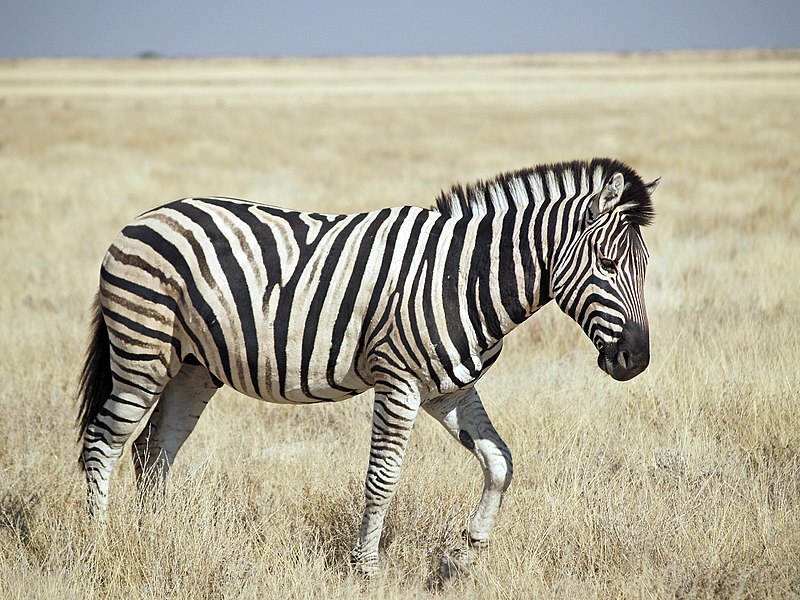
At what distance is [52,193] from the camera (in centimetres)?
1608

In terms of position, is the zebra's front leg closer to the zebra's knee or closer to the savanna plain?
the savanna plain

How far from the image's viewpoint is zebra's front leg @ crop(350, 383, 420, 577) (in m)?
3.75

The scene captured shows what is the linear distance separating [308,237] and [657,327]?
4.60 m

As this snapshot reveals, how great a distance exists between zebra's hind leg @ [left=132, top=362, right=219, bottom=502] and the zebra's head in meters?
2.04

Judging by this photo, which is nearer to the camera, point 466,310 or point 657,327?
point 466,310

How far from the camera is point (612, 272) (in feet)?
11.9

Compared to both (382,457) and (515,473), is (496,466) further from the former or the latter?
(515,473)

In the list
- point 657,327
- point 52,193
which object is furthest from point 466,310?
point 52,193

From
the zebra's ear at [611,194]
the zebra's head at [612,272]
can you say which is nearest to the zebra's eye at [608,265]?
the zebra's head at [612,272]

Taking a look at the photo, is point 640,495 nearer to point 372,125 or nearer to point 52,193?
point 52,193

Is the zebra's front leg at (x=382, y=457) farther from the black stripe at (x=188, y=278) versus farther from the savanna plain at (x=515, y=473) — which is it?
the black stripe at (x=188, y=278)

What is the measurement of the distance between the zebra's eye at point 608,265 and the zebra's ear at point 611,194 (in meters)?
0.22

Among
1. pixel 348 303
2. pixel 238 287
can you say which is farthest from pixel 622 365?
pixel 238 287

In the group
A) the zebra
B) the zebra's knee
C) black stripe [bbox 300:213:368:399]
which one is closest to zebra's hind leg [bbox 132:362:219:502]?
the zebra
